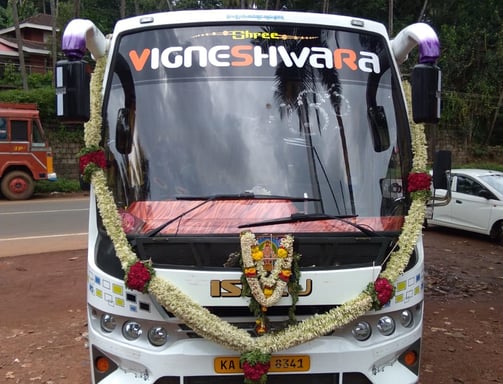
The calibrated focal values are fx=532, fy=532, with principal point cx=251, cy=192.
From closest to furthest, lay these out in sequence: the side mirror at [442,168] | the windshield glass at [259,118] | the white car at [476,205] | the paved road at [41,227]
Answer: the windshield glass at [259,118], the side mirror at [442,168], the paved road at [41,227], the white car at [476,205]

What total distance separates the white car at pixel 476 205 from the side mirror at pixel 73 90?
8.95 metres

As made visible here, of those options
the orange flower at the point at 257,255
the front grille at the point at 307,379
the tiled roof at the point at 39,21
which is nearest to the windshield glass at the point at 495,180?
the front grille at the point at 307,379

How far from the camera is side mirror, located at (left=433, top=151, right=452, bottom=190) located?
3750 mm

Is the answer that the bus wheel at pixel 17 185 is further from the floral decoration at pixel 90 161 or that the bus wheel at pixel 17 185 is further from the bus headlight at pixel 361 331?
the bus headlight at pixel 361 331

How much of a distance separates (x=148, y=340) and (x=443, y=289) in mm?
5617

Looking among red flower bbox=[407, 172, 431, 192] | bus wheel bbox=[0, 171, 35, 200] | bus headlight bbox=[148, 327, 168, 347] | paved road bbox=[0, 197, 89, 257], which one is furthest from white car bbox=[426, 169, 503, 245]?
bus wheel bbox=[0, 171, 35, 200]

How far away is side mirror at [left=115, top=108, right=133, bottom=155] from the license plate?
1445 millimetres

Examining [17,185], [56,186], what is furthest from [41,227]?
[56,186]

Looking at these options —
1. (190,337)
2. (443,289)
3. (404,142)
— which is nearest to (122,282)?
(190,337)

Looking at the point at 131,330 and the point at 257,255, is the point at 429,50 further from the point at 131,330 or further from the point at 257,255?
the point at 131,330

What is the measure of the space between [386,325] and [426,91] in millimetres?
1486

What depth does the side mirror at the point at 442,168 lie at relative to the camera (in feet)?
12.3

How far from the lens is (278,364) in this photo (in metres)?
2.98

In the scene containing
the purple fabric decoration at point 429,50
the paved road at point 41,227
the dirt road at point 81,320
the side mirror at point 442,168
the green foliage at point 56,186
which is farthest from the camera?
the green foliage at point 56,186
